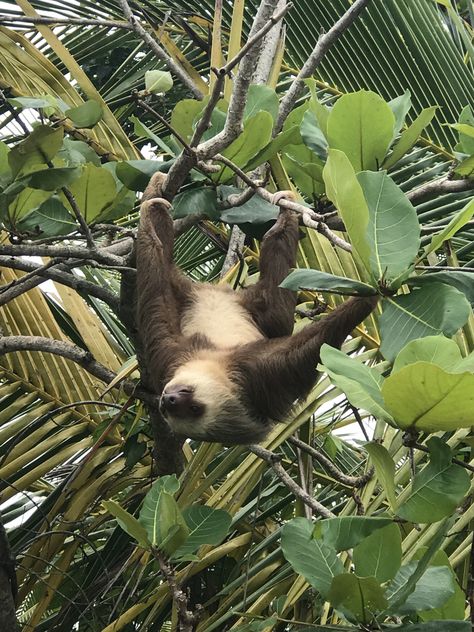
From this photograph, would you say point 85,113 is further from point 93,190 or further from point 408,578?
point 408,578

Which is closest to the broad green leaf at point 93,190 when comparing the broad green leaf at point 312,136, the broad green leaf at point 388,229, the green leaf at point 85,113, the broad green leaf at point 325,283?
the green leaf at point 85,113

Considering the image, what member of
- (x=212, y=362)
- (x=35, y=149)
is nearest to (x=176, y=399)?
(x=212, y=362)

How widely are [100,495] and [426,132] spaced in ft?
7.97

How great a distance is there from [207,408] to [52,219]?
40.3 inches

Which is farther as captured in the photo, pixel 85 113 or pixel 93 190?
pixel 85 113

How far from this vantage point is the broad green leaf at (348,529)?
2.02 m

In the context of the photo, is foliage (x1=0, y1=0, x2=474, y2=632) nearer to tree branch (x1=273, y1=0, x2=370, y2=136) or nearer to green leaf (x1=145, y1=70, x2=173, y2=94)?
green leaf (x1=145, y1=70, x2=173, y2=94)

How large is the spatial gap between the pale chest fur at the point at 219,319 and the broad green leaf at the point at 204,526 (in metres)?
1.33

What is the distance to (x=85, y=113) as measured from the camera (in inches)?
124

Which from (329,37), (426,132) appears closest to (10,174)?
(329,37)

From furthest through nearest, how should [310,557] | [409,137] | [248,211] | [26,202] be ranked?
[248,211], [26,202], [409,137], [310,557]

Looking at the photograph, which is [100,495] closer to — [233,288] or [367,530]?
[233,288]

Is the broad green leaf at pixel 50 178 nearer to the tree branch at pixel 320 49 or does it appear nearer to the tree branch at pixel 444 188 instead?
the tree branch at pixel 320 49

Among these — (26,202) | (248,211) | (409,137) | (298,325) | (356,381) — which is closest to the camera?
(356,381)
